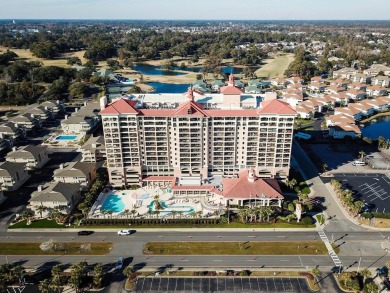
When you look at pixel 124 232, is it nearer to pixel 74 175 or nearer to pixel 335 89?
pixel 74 175

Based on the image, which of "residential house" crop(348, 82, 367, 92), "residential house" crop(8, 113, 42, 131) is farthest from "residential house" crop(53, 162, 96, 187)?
"residential house" crop(348, 82, 367, 92)

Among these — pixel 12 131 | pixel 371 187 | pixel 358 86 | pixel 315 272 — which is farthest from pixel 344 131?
pixel 12 131

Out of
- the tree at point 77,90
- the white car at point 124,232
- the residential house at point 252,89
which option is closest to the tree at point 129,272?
the white car at point 124,232

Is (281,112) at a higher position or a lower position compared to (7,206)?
higher

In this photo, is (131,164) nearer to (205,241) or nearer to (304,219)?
(205,241)

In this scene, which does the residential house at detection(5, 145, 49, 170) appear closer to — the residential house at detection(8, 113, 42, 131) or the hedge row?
the residential house at detection(8, 113, 42, 131)

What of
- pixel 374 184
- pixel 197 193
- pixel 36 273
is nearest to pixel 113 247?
pixel 36 273
